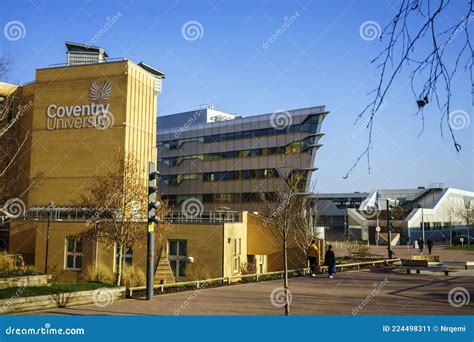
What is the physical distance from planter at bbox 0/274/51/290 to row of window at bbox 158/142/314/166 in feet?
96.7

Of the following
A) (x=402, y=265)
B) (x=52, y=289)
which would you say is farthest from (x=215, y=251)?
(x=52, y=289)

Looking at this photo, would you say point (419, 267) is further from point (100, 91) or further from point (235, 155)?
point (235, 155)

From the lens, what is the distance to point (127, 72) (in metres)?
32.9

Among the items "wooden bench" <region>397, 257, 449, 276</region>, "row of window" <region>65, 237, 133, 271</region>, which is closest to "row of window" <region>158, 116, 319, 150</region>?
"wooden bench" <region>397, 257, 449, 276</region>

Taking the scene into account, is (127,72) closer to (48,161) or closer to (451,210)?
(48,161)

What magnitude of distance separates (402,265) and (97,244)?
17.2 m

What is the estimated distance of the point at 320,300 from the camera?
1324cm

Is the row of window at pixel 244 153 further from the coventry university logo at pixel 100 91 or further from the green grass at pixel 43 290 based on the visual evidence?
the green grass at pixel 43 290

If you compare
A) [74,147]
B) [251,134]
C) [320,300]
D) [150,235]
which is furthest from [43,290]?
[251,134]

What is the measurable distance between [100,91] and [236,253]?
16.3 m

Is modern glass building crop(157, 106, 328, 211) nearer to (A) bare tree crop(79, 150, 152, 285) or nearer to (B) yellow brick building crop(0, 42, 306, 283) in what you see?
(B) yellow brick building crop(0, 42, 306, 283)

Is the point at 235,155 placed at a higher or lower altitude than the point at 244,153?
lower

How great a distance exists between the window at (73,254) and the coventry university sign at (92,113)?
9.62 m

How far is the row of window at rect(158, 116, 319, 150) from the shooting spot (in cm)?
4544
